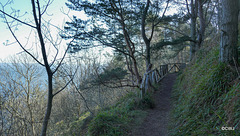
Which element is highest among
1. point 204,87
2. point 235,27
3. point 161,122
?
point 235,27

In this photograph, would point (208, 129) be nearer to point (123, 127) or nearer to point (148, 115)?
point (123, 127)

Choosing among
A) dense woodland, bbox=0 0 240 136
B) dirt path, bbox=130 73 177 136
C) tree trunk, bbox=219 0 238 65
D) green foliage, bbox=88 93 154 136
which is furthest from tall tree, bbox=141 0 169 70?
tree trunk, bbox=219 0 238 65

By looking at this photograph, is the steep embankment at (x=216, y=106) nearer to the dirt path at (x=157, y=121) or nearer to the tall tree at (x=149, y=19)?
the dirt path at (x=157, y=121)

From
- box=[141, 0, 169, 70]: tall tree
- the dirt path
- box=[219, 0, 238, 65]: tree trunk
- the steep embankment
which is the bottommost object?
the dirt path

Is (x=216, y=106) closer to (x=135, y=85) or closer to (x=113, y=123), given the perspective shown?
(x=113, y=123)

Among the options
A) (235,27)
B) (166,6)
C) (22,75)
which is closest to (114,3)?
(166,6)

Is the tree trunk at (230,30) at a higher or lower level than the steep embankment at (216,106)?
higher

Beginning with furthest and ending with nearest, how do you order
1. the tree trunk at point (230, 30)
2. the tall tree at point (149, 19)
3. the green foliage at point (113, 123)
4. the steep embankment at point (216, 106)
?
1. the tall tree at point (149, 19)
2. the green foliage at point (113, 123)
3. the tree trunk at point (230, 30)
4. the steep embankment at point (216, 106)

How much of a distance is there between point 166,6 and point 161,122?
7499 mm

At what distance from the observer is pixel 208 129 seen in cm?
241

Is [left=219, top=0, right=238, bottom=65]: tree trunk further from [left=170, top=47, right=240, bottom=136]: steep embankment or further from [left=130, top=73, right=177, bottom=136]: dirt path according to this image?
[left=130, top=73, right=177, bottom=136]: dirt path

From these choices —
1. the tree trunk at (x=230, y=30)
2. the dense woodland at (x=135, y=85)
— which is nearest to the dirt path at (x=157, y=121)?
the dense woodland at (x=135, y=85)

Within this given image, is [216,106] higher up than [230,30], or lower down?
lower down

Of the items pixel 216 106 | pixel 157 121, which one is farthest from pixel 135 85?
pixel 216 106
